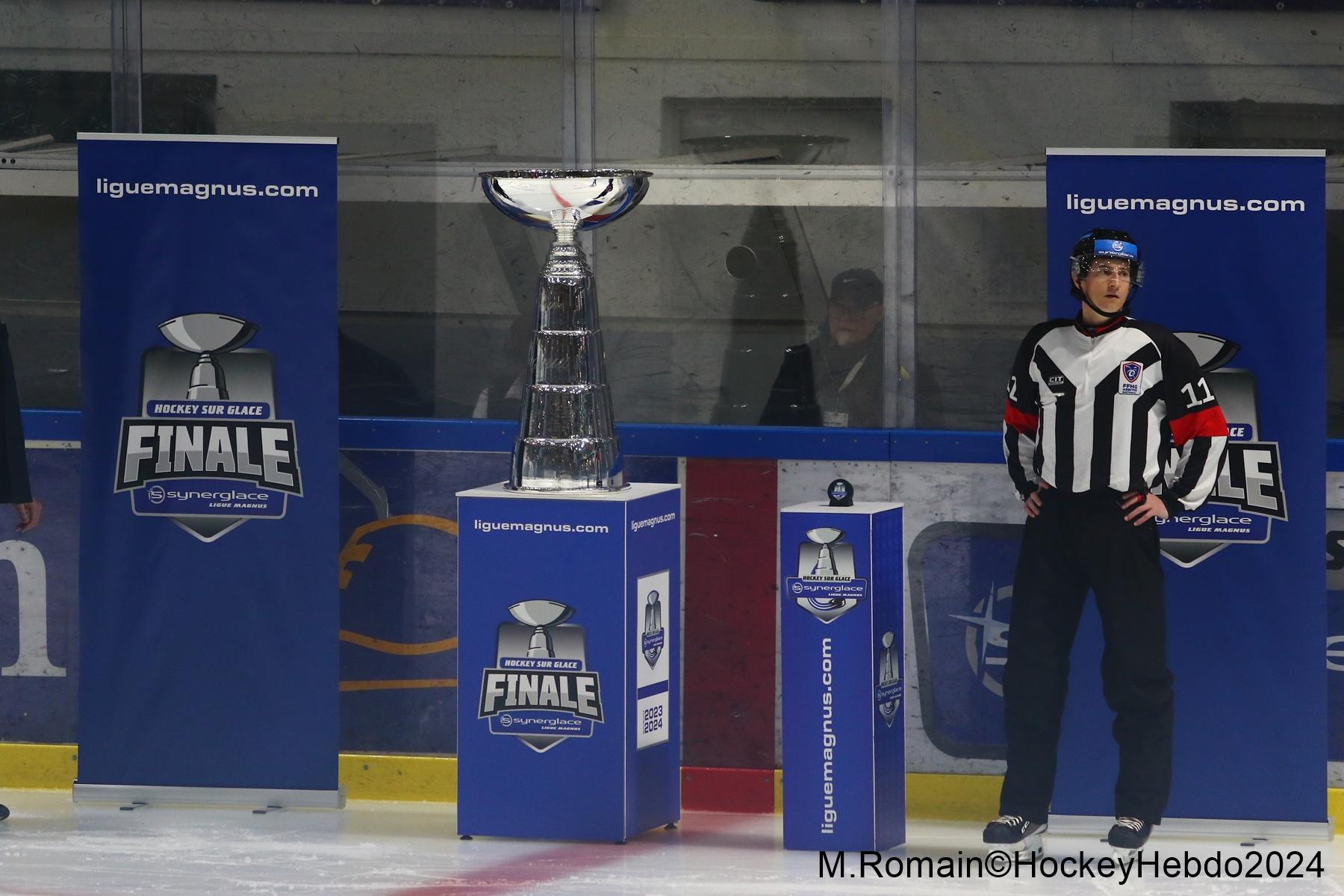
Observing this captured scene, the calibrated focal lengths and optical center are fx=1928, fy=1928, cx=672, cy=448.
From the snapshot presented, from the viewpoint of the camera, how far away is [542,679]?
16.7ft

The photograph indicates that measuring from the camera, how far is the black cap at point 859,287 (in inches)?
225

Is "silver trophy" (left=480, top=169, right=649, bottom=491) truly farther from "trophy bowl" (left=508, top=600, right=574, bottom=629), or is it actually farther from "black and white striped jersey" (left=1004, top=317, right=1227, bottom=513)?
"black and white striped jersey" (left=1004, top=317, right=1227, bottom=513)

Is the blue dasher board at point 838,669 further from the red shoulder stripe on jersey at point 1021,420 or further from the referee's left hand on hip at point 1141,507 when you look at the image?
the referee's left hand on hip at point 1141,507

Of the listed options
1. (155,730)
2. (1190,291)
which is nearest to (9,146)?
(155,730)

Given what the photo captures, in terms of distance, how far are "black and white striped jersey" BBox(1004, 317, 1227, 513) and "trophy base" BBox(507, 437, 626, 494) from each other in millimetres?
1162

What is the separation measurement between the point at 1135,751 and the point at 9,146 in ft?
12.4

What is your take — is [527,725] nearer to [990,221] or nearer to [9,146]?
[990,221]

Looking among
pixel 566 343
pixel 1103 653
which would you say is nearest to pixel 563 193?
pixel 566 343

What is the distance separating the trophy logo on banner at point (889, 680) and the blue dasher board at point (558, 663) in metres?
0.62

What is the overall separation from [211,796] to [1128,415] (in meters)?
2.80

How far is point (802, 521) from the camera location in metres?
4.96

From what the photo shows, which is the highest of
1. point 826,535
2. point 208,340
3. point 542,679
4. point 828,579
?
point 208,340

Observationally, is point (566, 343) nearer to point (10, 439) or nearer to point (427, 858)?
point (427, 858)

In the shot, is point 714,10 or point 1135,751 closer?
point 1135,751
